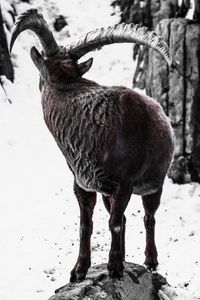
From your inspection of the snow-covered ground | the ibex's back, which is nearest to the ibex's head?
the ibex's back

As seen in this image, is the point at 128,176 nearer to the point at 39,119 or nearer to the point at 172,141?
the point at 172,141

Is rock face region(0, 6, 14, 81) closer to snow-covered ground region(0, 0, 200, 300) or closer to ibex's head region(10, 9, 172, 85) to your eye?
snow-covered ground region(0, 0, 200, 300)

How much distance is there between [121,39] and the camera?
4.89 m

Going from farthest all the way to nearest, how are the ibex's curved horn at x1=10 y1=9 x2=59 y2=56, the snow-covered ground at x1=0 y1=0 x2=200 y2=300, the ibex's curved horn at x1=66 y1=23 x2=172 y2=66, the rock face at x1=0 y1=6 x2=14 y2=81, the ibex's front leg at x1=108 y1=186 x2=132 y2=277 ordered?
the rock face at x1=0 y1=6 x2=14 y2=81 → the snow-covered ground at x1=0 y1=0 x2=200 y2=300 → the ibex's front leg at x1=108 y1=186 x2=132 y2=277 → the ibex's curved horn at x1=66 y1=23 x2=172 y2=66 → the ibex's curved horn at x1=10 y1=9 x2=59 y2=56

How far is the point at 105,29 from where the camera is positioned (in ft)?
16.4

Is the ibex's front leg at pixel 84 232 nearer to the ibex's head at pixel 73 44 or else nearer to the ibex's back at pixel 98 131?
the ibex's back at pixel 98 131

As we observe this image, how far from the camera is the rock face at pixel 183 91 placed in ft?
38.9

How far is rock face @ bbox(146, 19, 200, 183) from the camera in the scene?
11.8m

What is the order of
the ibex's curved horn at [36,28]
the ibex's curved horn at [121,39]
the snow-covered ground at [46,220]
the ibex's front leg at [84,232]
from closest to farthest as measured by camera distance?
the ibex's curved horn at [36,28] → the ibex's curved horn at [121,39] → the ibex's front leg at [84,232] → the snow-covered ground at [46,220]

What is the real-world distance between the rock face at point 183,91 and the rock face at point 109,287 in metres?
6.69

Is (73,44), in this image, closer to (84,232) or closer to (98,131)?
(98,131)

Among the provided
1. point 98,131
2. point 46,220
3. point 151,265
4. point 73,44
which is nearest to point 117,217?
point 98,131

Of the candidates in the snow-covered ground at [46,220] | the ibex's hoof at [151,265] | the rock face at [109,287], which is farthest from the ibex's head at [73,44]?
the snow-covered ground at [46,220]

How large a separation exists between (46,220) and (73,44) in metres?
6.76
